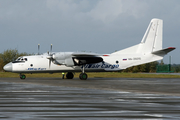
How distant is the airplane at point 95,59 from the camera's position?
33219 millimetres

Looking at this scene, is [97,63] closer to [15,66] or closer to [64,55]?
[64,55]

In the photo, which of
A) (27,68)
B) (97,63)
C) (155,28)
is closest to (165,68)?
(155,28)

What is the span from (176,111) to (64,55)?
24.5m

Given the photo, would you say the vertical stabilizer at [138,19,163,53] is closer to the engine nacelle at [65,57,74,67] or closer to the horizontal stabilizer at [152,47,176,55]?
the horizontal stabilizer at [152,47,176,55]

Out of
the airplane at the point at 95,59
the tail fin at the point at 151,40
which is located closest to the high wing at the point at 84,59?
the airplane at the point at 95,59

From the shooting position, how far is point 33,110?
31.7 feet

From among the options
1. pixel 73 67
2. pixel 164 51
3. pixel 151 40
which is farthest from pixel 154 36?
pixel 73 67

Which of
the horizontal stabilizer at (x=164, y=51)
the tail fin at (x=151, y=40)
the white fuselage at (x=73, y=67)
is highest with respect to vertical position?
the tail fin at (x=151, y=40)

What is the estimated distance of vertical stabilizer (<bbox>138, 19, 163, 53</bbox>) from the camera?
36.1 meters

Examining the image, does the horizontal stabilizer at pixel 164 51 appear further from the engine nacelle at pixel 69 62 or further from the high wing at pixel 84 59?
the engine nacelle at pixel 69 62

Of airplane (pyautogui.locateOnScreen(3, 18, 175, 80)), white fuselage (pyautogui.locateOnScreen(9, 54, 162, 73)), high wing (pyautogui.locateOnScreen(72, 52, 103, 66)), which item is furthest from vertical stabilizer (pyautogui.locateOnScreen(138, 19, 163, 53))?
high wing (pyautogui.locateOnScreen(72, 52, 103, 66))

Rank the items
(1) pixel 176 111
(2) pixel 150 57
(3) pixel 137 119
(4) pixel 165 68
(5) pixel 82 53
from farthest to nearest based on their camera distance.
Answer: (4) pixel 165 68 < (2) pixel 150 57 < (5) pixel 82 53 < (1) pixel 176 111 < (3) pixel 137 119

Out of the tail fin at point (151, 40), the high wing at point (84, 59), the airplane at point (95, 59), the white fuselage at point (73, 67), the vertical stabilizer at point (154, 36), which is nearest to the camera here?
the high wing at point (84, 59)

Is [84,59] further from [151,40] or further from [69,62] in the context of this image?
[151,40]
